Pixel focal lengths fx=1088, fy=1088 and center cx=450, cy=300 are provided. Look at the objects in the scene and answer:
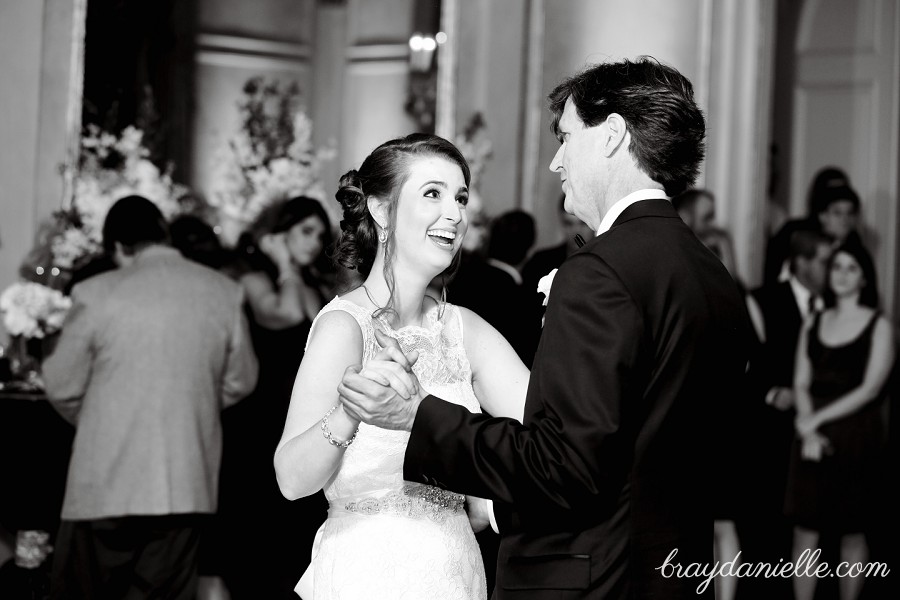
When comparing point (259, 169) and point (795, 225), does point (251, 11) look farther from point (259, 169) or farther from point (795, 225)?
point (795, 225)

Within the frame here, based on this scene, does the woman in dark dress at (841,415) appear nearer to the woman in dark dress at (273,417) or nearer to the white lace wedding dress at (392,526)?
the woman in dark dress at (273,417)

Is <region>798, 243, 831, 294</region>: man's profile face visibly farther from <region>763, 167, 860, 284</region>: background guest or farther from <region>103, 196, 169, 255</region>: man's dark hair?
<region>103, 196, 169, 255</region>: man's dark hair

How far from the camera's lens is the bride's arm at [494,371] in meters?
2.52

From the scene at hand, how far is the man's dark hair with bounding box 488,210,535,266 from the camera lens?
554 cm

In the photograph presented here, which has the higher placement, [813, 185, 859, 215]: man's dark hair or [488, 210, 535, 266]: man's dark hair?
[813, 185, 859, 215]: man's dark hair

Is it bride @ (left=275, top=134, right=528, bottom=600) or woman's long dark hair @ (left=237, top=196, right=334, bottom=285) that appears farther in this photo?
woman's long dark hair @ (left=237, top=196, right=334, bottom=285)

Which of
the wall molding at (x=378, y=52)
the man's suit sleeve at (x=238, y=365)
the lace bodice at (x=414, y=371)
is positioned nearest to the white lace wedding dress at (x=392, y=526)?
the lace bodice at (x=414, y=371)

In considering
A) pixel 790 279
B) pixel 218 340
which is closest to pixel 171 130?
pixel 218 340

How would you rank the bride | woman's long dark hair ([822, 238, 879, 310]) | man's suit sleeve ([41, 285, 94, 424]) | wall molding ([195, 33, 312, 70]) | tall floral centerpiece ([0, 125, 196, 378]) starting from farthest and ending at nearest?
1. wall molding ([195, 33, 312, 70])
2. woman's long dark hair ([822, 238, 879, 310])
3. tall floral centerpiece ([0, 125, 196, 378])
4. man's suit sleeve ([41, 285, 94, 424])
5. the bride

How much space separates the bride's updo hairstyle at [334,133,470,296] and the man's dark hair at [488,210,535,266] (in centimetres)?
284

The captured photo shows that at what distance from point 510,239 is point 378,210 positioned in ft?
9.88

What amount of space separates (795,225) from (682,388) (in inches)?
178

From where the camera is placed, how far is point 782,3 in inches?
303

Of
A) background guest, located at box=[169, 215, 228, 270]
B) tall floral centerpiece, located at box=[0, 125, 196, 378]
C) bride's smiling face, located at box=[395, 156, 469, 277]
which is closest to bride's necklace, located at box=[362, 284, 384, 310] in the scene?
bride's smiling face, located at box=[395, 156, 469, 277]
